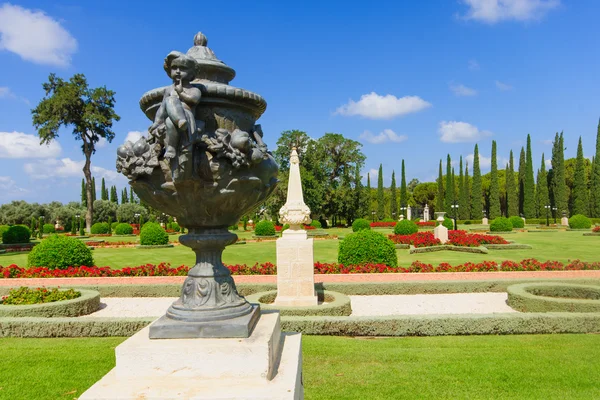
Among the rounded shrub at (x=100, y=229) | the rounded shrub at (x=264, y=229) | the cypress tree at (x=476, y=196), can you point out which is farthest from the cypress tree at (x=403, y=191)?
the rounded shrub at (x=100, y=229)

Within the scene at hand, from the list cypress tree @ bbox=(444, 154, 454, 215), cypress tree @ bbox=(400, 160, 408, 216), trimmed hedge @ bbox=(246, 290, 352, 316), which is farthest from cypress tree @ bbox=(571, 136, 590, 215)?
trimmed hedge @ bbox=(246, 290, 352, 316)

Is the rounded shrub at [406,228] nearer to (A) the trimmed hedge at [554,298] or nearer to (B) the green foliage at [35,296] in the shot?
(A) the trimmed hedge at [554,298]

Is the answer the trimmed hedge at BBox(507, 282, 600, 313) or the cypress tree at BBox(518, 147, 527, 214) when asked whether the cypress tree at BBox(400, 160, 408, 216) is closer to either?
the cypress tree at BBox(518, 147, 527, 214)

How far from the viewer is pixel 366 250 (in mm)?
13039

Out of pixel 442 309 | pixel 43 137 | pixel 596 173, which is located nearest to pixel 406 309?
pixel 442 309

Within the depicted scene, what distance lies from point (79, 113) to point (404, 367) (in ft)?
130

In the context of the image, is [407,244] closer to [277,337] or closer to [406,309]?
[406,309]

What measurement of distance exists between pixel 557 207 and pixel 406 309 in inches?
1907

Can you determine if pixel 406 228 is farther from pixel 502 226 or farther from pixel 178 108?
pixel 178 108

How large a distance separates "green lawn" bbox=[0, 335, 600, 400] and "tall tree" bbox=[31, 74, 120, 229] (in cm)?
3442

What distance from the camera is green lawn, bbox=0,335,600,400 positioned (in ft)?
15.4

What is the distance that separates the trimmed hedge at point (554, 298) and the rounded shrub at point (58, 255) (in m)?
12.3

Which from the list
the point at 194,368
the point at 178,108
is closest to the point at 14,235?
the point at 194,368

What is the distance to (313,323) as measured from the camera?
7.00 m
